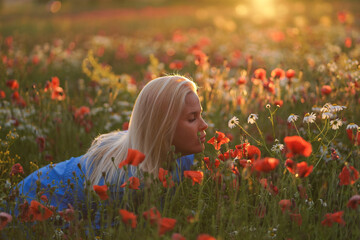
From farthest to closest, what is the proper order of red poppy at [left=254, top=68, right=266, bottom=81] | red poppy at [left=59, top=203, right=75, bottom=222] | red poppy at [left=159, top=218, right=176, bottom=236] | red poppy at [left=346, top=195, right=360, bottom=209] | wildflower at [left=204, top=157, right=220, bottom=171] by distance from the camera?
red poppy at [left=254, top=68, right=266, bottom=81], wildflower at [left=204, top=157, right=220, bottom=171], red poppy at [left=59, top=203, right=75, bottom=222], red poppy at [left=346, top=195, right=360, bottom=209], red poppy at [left=159, top=218, right=176, bottom=236]

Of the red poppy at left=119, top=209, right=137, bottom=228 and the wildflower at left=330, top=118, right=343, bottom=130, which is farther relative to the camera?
the wildflower at left=330, top=118, right=343, bottom=130

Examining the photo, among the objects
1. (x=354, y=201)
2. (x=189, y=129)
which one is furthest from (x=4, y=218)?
(x=354, y=201)

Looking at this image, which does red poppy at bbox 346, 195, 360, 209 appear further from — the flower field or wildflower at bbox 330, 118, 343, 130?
wildflower at bbox 330, 118, 343, 130

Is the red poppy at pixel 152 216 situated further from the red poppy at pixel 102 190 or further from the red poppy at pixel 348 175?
the red poppy at pixel 348 175

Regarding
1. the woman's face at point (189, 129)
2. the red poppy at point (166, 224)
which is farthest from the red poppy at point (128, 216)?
the woman's face at point (189, 129)

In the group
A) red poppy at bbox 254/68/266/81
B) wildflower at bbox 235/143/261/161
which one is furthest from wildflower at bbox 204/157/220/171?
red poppy at bbox 254/68/266/81

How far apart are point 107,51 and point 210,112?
19.6 feet

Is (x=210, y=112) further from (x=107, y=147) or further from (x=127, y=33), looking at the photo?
(x=127, y=33)

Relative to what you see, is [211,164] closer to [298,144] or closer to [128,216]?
[298,144]

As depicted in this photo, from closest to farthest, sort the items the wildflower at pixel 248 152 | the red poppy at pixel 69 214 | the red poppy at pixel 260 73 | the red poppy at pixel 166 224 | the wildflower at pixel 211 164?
the red poppy at pixel 166 224
the red poppy at pixel 69 214
the wildflower at pixel 248 152
the wildflower at pixel 211 164
the red poppy at pixel 260 73

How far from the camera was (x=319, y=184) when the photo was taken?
2.76 meters

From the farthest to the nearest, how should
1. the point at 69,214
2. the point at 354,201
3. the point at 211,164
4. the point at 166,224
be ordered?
the point at 211,164, the point at 69,214, the point at 354,201, the point at 166,224

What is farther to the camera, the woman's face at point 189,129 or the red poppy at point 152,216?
the woman's face at point 189,129

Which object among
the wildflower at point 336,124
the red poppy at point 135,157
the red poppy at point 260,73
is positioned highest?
the red poppy at point 260,73
